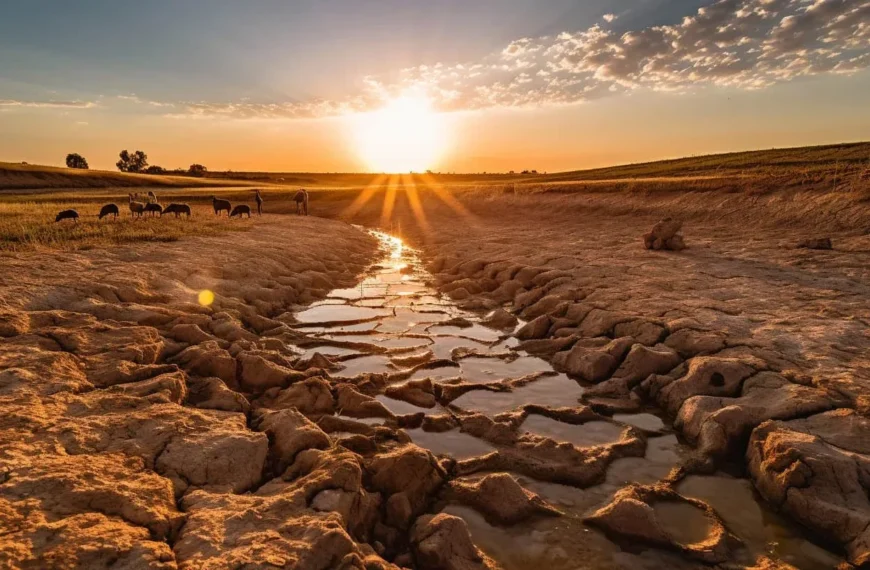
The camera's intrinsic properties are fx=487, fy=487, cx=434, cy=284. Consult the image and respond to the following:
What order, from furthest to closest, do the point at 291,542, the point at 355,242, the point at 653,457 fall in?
the point at 355,242
the point at 653,457
the point at 291,542

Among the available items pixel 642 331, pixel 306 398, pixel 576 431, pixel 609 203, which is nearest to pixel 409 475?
pixel 306 398

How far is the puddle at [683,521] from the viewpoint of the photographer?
416 centimetres

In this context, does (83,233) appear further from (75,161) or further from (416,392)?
(75,161)

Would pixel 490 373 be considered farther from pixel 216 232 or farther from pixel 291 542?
pixel 216 232

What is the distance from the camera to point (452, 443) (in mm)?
5625

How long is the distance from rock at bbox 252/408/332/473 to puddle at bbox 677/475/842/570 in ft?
12.0

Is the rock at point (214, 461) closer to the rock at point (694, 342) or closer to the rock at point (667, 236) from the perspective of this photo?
the rock at point (694, 342)

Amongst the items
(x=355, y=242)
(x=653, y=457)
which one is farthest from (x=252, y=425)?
(x=355, y=242)

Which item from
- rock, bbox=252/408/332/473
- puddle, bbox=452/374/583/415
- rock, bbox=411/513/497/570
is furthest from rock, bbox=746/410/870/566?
rock, bbox=252/408/332/473

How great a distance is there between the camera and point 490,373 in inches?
304

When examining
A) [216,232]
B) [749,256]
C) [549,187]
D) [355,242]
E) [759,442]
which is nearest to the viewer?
[759,442]

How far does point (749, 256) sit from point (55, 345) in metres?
15.0

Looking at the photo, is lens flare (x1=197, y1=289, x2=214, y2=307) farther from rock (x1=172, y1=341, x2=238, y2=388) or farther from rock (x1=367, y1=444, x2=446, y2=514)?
rock (x1=367, y1=444, x2=446, y2=514)

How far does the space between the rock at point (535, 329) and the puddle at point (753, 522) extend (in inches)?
177
